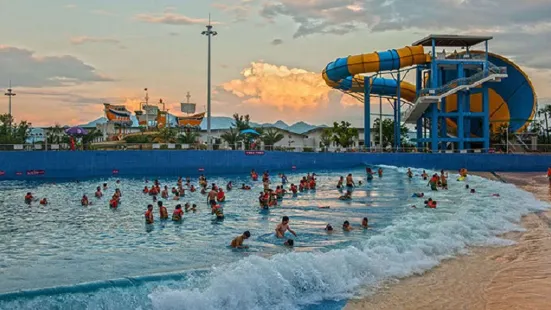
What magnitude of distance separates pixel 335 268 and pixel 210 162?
33.7 metres

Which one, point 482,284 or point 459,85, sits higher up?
point 459,85

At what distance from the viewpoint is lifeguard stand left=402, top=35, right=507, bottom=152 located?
159 ft

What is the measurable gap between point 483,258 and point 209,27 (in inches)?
1445

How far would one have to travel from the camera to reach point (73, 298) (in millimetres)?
9859

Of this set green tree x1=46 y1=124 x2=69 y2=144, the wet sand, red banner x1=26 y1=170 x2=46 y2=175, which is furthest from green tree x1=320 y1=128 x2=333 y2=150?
the wet sand

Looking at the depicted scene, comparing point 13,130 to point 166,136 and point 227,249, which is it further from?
point 227,249

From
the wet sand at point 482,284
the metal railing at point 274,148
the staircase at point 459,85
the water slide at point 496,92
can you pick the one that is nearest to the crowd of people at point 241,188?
the wet sand at point 482,284

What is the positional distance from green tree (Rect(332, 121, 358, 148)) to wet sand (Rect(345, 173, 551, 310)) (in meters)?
57.3

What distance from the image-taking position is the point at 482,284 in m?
11.7

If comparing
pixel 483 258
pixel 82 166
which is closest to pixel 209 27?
pixel 82 166

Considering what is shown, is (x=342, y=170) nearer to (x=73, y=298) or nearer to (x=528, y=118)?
(x=528, y=118)

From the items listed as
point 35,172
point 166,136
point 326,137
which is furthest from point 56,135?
point 326,137

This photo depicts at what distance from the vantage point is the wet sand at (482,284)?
1041 centimetres

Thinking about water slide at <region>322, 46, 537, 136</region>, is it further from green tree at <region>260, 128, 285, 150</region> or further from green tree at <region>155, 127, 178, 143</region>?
green tree at <region>155, 127, 178, 143</region>
